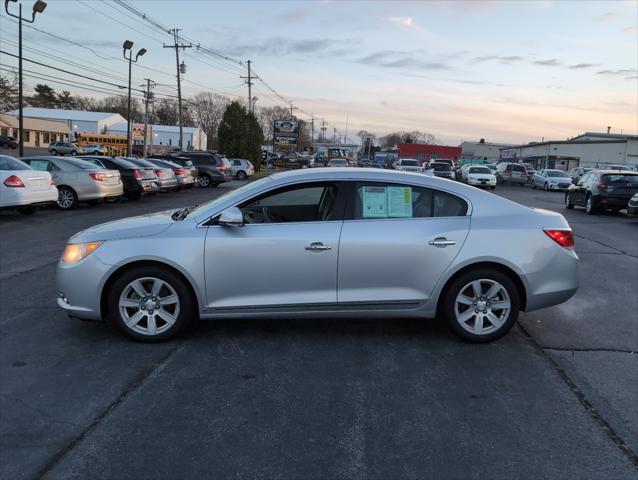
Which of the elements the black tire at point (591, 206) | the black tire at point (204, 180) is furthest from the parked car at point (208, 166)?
the black tire at point (591, 206)

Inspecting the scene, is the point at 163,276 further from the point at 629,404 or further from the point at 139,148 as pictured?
the point at 139,148

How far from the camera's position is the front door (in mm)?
4676

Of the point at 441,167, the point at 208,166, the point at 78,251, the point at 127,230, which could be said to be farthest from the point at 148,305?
the point at 441,167

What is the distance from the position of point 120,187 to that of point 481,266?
571 inches

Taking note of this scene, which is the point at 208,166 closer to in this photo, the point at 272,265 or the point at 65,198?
the point at 65,198

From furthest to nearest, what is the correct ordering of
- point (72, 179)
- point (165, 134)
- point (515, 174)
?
point (165, 134)
point (515, 174)
point (72, 179)

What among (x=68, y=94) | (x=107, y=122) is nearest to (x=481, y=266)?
(x=107, y=122)

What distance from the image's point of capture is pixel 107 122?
11294cm

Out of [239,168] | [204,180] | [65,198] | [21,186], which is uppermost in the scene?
[239,168]

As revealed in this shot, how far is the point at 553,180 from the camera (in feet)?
118

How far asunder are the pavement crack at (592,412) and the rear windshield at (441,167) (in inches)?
1478

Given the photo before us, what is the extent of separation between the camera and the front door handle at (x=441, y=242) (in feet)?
15.6

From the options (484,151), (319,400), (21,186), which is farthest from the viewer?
(484,151)

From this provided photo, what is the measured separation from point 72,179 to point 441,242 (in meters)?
13.6
